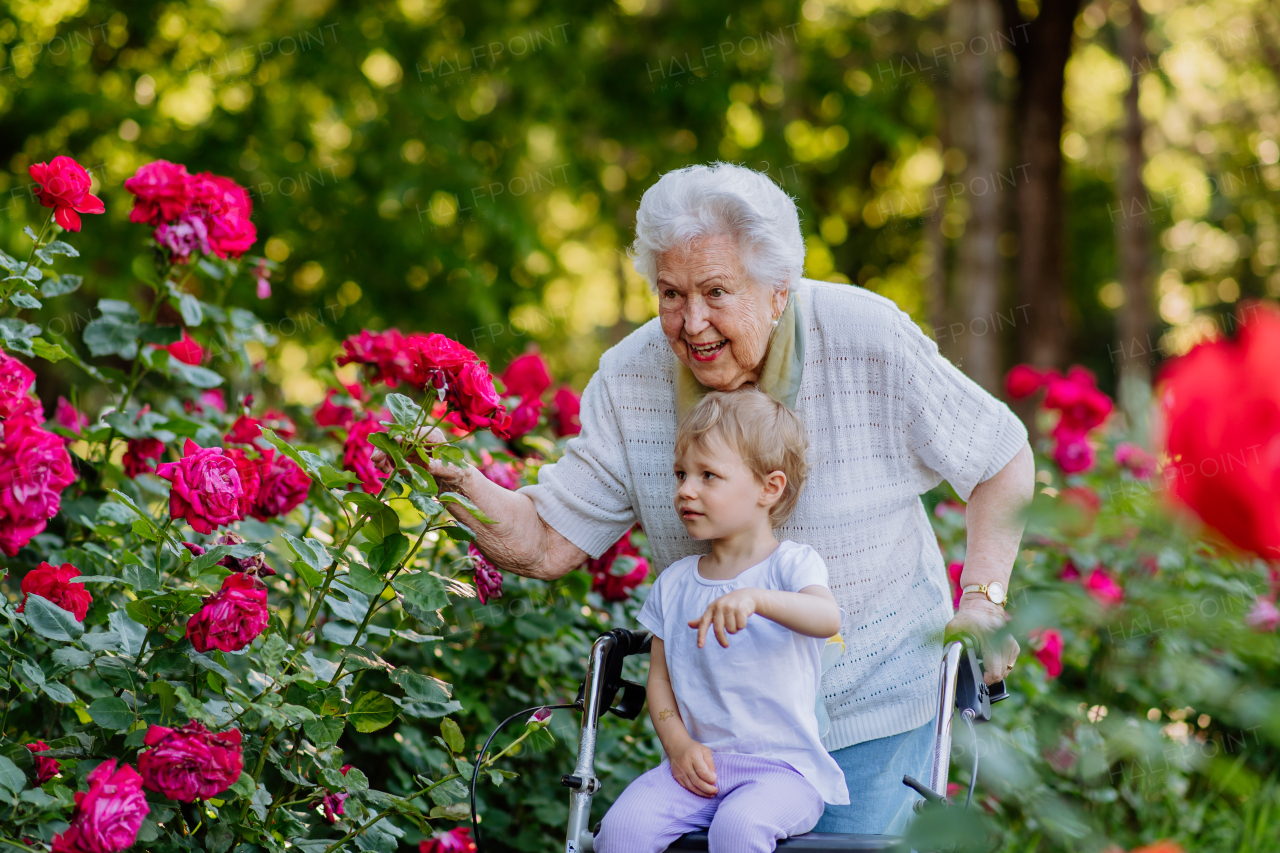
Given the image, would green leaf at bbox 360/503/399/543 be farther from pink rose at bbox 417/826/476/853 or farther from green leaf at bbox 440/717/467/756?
pink rose at bbox 417/826/476/853

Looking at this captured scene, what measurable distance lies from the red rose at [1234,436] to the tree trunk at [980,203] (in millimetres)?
7916

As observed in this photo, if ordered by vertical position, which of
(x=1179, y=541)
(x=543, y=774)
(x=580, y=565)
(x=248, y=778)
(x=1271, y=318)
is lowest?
(x=543, y=774)

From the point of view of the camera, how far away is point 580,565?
2.49m

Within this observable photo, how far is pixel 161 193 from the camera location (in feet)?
7.39

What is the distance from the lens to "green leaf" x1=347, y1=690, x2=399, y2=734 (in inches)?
72.0

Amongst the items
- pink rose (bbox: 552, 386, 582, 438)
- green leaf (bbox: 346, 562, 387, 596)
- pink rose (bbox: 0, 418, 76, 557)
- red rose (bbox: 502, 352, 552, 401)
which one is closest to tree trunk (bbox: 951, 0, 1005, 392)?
pink rose (bbox: 552, 386, 582, 438)

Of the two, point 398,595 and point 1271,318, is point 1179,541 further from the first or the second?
point 398,595

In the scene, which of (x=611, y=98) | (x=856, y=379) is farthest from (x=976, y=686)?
(x=611, y=98)

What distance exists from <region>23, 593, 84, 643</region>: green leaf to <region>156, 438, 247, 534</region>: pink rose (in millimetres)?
249

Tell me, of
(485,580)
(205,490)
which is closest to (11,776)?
(205,490)

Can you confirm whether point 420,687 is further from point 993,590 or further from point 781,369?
point 993,590

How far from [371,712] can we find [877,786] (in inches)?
40.9

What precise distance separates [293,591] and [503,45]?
5.12 meters

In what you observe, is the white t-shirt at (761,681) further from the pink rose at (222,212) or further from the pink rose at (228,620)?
the pink rose at (222,212)
